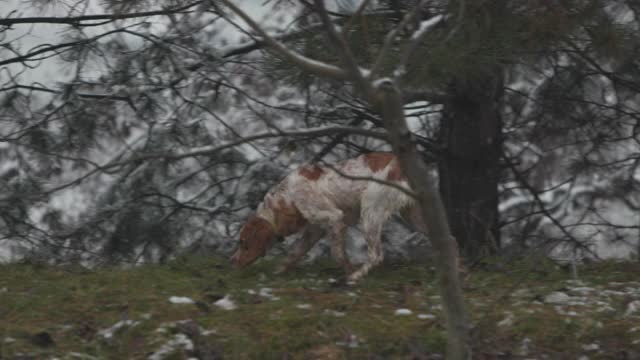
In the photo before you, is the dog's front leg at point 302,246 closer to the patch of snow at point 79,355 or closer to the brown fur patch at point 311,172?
the brown fur patch at point 311,172

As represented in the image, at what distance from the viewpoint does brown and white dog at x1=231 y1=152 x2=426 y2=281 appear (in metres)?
7.96

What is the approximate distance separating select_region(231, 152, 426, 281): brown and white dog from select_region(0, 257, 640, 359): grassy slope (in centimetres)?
33

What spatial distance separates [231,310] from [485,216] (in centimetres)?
407

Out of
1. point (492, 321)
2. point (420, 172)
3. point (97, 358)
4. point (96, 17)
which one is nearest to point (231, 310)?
point (97, 358)

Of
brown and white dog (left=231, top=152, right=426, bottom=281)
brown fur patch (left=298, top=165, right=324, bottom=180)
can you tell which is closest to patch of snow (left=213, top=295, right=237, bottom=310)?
brown and white dog (left=231, top=152, right=426, bottom=281)

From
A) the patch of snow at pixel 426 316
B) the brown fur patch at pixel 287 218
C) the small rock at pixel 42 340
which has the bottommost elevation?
the patch of snow at pixel 426 316

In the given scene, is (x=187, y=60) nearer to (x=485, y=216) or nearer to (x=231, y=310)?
(x=485, y=216)

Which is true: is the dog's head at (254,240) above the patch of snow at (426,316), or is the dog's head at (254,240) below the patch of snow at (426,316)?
above

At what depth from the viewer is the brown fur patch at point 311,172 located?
26.9 feet

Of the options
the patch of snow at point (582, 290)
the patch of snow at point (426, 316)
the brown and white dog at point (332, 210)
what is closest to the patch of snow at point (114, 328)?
the patch of snow at point (426, 316)

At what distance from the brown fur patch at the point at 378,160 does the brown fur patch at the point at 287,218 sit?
59 cm

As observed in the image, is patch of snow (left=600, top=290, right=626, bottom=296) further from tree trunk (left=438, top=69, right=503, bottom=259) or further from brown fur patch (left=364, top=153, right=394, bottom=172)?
tree trunk (left=438, top=69, right=503, bottom=259)

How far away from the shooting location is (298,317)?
6367 mm

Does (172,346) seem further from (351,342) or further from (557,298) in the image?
(557,298)
